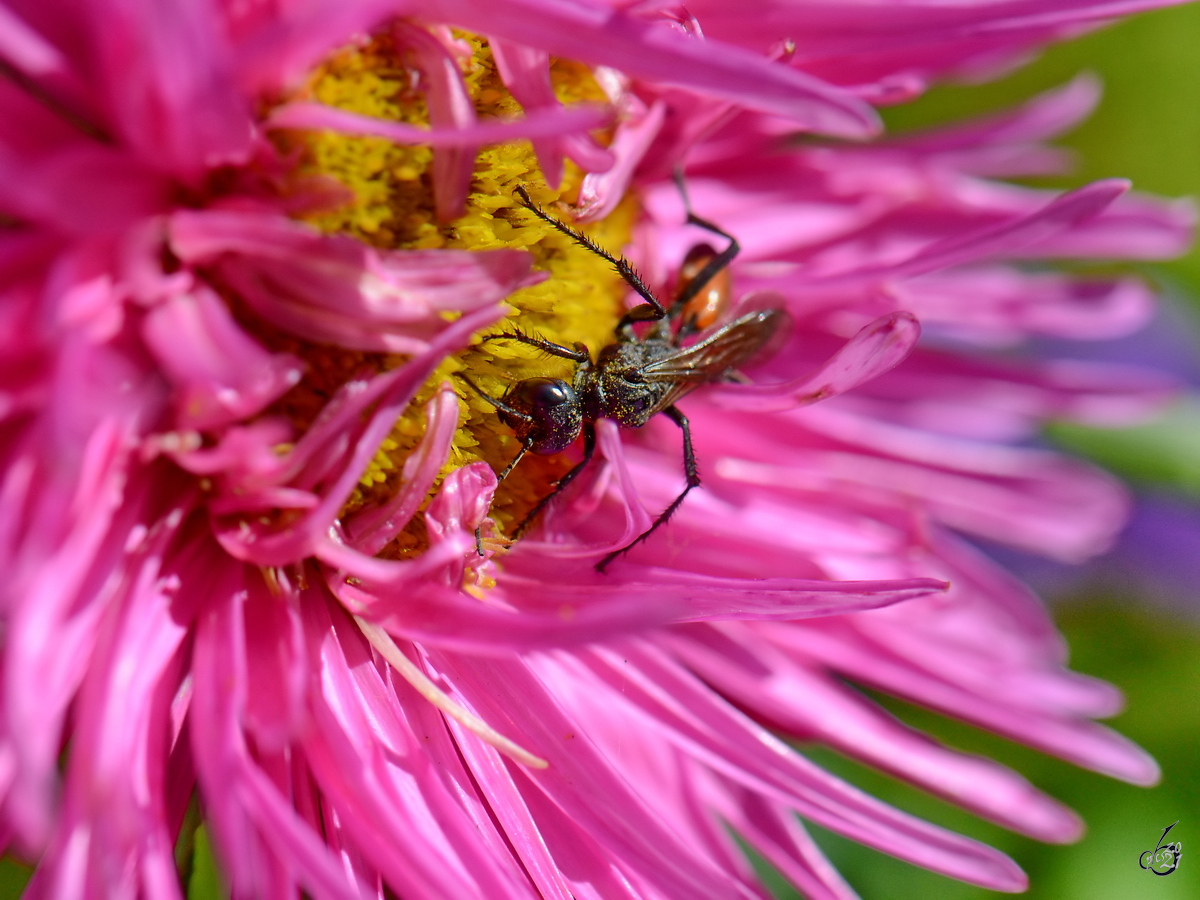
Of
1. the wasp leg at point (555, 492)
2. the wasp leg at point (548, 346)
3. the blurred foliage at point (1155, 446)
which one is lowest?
the wasp leg at point (555, 492)

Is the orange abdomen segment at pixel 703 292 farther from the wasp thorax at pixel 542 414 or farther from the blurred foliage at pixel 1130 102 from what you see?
the blurred foliage at pixel 1130 102

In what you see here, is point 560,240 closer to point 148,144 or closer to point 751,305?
point 751,305

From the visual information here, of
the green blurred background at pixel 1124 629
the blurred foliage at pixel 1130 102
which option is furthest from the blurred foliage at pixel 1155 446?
the blurred foliage at pixel 1130 102

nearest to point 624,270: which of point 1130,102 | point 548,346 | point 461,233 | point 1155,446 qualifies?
point 548,346

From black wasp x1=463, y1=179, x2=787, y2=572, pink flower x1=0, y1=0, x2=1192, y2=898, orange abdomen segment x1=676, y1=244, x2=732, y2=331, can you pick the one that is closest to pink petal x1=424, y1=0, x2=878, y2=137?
pink flower x1=0, y1=0, x2=1192, y2=898

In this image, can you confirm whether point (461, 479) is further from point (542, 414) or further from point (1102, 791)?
point (1102, 791)

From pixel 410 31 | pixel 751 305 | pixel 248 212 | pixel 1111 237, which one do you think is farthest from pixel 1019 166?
pixel 248 212

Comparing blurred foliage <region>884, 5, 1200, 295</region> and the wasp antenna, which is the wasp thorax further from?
blurred foliage <region>884, 5, 1200, 295</region>
